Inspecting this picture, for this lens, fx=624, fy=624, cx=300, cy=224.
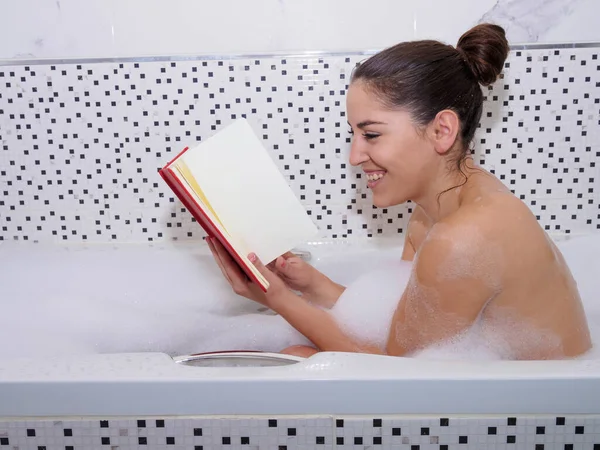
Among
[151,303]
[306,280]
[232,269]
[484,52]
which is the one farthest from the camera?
[151,303]

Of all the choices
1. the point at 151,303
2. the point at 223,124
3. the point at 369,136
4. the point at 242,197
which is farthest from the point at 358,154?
the point at 151,303

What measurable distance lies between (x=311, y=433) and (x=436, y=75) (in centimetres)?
69

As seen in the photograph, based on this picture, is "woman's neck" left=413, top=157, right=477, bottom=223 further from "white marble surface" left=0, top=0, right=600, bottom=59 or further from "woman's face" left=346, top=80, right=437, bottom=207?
"white marble surface" left=0, top=0, right=600, bottom=59

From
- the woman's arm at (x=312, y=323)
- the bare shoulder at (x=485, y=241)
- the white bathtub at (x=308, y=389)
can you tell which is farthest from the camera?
the woman's arm at (x=312, y=323)

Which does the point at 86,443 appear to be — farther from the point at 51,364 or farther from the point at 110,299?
the point at 110,299

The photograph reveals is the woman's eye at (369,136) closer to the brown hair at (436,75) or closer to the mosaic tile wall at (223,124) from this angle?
the brown hair at (436,75)

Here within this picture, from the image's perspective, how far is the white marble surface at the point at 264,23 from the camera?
5.65 ft

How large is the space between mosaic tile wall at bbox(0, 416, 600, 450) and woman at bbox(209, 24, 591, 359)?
0.22 m

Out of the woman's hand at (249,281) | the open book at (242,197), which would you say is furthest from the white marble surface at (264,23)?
the woman's hand at (249,281)

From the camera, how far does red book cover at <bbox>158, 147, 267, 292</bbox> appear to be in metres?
1.16

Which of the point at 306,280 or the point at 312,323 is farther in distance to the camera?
the point at 306,280

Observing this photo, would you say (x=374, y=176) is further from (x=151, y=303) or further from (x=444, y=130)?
(x=151, y=303)

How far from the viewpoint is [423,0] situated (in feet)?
5.64

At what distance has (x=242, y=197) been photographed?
4.46ft
